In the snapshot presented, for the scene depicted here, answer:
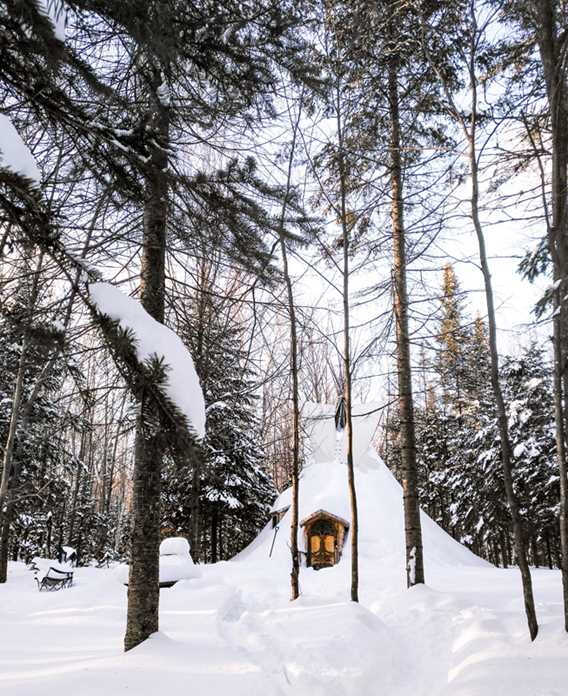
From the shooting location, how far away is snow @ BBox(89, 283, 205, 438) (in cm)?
175

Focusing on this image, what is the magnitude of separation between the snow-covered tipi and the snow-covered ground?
4.42 meters

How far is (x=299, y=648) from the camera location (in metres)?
5.05

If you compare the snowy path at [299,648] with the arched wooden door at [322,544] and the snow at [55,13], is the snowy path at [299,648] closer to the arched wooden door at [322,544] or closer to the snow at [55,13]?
the snow at [55,13]

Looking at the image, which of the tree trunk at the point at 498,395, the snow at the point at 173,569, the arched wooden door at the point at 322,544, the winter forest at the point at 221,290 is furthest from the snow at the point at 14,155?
the arched wooden door at the point at 322,544

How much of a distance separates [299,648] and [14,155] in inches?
203

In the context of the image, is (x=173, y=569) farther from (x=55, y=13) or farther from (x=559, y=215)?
(x=55, y=13)

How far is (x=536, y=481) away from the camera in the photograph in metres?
17.2

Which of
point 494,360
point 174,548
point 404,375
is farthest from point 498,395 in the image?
point 174,548

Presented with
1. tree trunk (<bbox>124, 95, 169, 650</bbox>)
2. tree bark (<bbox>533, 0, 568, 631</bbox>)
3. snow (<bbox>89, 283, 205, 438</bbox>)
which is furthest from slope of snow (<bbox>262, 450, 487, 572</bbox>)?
snow (<bbox>89, 283, 205, 438</bbox>)

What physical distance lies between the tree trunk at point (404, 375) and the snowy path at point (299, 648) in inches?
25.4

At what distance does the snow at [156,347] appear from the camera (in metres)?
1.75

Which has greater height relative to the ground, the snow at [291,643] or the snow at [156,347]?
the snow at [156,347]

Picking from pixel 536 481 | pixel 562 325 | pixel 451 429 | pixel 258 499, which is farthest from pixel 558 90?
pixel 451 429

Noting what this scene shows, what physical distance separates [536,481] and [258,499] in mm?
10284
